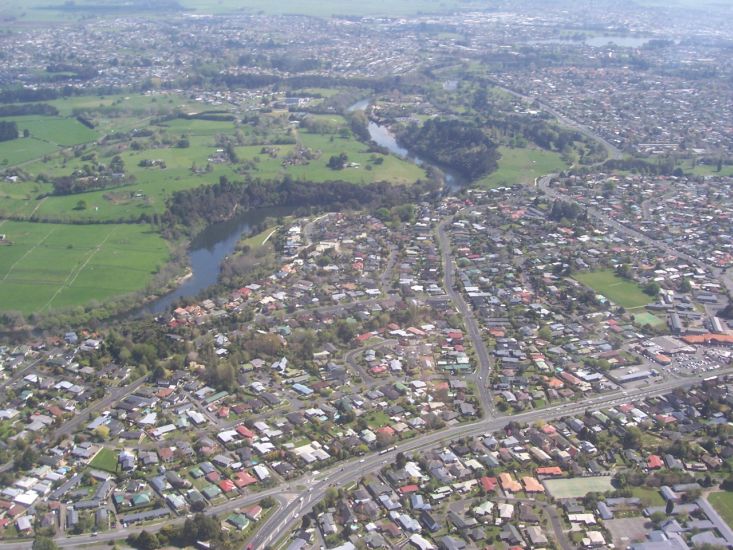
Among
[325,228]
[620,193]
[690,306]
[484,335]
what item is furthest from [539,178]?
[484,335]

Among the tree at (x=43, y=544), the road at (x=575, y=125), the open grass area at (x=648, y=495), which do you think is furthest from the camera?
the road at (x=575, y=125)

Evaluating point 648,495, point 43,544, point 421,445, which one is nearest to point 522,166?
point 421,445

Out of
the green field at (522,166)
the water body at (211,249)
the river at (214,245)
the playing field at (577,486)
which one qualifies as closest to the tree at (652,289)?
the playing field at (577,486)

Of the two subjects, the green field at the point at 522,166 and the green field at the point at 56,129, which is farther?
the green field at the point at 56,129

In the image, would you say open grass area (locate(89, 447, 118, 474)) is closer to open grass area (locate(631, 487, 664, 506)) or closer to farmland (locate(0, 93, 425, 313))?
farmland (locate(0, 93, 425, 313))

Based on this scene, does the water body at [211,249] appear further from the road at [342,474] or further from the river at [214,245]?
the road at [342,474]

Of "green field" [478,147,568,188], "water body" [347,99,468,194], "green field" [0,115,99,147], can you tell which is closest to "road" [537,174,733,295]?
"green field" [478,147,568,188]
